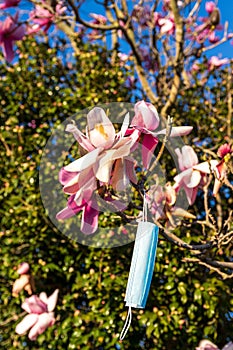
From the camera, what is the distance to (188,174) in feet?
3.93

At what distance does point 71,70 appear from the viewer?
3.01 m

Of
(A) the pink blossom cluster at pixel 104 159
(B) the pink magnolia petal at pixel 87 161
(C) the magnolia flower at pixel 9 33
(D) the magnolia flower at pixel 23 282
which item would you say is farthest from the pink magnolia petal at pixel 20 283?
(B) the pink magnolia petal at pixel 87 161

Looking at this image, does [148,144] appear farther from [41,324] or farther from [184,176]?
[41,324]

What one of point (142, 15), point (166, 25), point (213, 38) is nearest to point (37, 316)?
point (166, 25)

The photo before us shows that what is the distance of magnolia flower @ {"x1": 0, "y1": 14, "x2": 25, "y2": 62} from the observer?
2.15 meters

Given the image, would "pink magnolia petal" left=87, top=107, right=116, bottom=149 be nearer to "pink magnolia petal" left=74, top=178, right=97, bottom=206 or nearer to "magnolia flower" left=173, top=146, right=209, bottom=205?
"pink magnolia petal" left=74, top=178, right=97, bottom=206

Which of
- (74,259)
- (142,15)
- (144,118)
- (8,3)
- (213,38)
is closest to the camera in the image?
(144,118)

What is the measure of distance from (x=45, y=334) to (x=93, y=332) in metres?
0.25

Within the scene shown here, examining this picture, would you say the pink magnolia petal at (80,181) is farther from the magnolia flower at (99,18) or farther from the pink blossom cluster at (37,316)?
the magnolia flower at (99,18)

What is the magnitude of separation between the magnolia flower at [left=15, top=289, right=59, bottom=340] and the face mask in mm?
1388

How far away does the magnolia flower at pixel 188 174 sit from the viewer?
1.19m

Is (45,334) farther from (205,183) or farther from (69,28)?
(69,28)

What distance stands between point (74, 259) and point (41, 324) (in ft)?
1.19

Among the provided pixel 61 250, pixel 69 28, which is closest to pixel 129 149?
pixel 61 250
